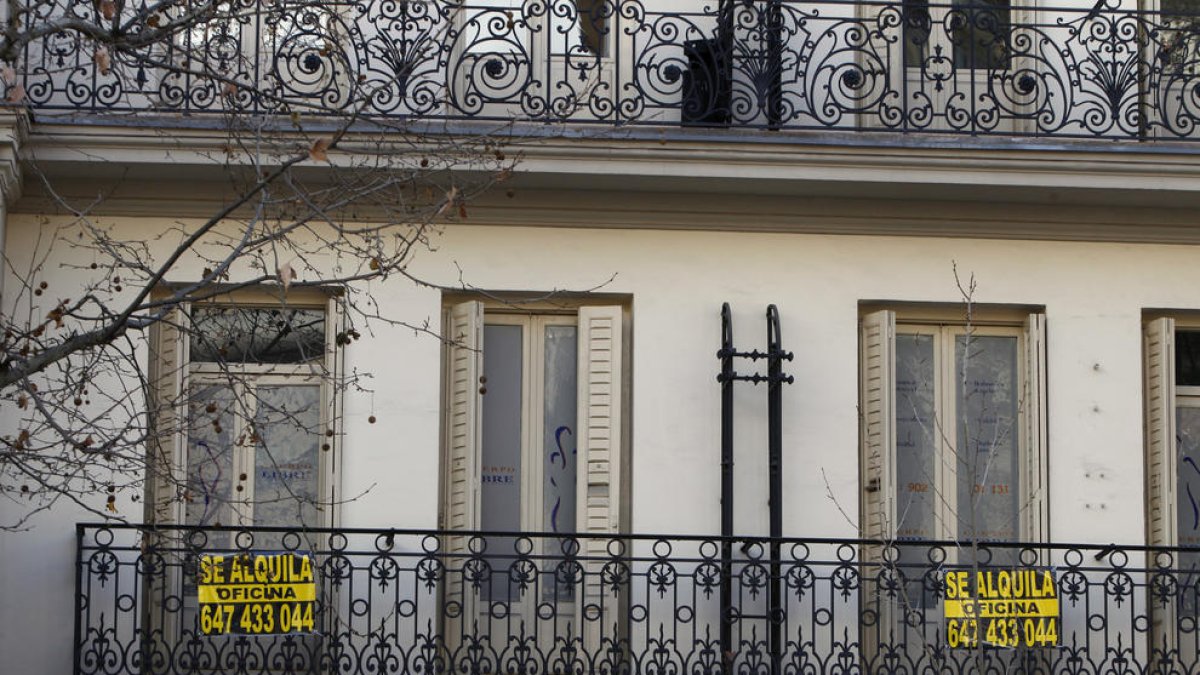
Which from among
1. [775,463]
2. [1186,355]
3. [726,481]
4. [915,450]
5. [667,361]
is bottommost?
[726,481]

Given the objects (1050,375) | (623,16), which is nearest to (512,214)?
(623,16)

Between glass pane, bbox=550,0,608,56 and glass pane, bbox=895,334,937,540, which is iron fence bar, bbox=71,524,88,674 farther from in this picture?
glass pane, bbox=895,334,937,540

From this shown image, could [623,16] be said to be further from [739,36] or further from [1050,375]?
[1050,375]

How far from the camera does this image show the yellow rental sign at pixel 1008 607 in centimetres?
1357

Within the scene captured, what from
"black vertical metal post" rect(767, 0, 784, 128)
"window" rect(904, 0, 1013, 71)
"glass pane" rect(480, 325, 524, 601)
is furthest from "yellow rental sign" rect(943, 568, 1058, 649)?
"window" rect(904, 0, 1013, 71)

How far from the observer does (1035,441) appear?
14.4m

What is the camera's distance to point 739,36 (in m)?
14.7

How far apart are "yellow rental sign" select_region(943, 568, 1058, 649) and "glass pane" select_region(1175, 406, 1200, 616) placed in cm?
129

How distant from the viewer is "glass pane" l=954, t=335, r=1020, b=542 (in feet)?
47.6

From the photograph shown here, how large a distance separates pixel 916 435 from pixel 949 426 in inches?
8.6

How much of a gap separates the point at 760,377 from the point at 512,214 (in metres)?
1.82

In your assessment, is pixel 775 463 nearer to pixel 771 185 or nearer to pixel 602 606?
pixel 602 606

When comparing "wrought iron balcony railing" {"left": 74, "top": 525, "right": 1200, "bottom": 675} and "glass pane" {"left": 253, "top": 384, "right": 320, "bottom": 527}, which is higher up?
"glass pane" {"left": 253, "top": 384, "right": 320, "bottom": 527}

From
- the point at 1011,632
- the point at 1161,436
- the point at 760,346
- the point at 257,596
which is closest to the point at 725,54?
the point at 760,346
